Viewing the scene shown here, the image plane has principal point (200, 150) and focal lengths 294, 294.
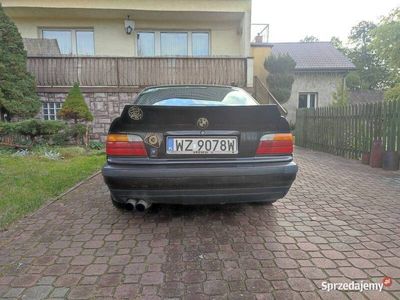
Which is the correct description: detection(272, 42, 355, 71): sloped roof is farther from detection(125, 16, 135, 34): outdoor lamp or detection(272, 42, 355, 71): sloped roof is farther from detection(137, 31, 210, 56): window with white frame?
detection(125, 16, 135, 34): outdoor lamp

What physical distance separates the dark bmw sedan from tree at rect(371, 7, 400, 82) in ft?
48.4

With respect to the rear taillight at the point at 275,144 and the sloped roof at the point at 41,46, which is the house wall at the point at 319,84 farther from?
the rear taillight at the point at 275,144

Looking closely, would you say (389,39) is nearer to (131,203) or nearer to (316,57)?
(316,57)

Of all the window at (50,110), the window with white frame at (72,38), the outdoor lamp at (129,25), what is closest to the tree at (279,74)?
the outdoor lamp at (129,25)

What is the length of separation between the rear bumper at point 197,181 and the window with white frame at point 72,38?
11.5 metres

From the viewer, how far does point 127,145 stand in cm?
270

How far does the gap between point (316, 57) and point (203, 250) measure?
20.0 m

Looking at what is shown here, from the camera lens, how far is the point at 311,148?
10.7m

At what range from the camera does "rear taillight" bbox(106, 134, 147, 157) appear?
8.83ft

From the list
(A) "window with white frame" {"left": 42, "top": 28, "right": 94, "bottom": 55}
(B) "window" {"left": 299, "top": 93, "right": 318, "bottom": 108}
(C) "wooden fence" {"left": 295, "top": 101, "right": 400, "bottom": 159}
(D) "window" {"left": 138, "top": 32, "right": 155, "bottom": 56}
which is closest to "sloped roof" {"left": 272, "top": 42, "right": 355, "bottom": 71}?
(B) "window" {"left": 299, "top": 93, "right": 318, "bottom": 108}

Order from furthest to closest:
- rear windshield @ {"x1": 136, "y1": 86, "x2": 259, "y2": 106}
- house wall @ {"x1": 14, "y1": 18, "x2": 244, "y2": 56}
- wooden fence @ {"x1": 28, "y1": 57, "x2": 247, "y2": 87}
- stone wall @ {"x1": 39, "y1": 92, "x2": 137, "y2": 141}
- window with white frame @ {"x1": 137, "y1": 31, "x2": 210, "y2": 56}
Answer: window with white frame @ {"x1": 137, "y1": 31, "x2": 210, "y2": 56}, house wall @ {"x1": 14, "y1": 18, "x2": 244, "y2": 56}, stone wall @ {"x1": 39, "y1": 92, "x2": 137, "y2": 141}, wooden fence @ {"x1": 28, "y1": 57, "x2": 247, "y2": 87}, rear windshield @ {"x1": 136, "y1": 86, "x2": 259, "y2": 106}

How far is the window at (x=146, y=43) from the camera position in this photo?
12.7 m

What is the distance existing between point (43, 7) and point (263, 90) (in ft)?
29.8

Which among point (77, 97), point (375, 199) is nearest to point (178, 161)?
point (375, 199)
